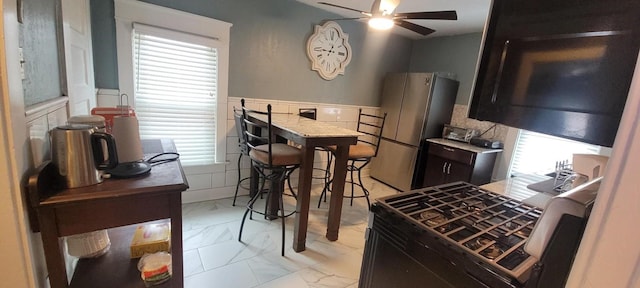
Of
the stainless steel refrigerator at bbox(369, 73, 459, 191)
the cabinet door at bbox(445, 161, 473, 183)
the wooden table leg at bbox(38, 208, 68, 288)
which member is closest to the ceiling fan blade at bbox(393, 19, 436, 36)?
the stainless steel refrigerator at bbox(369, 73, 459, 191)

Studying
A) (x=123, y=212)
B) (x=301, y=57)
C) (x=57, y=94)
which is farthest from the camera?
(x=301, y=57)

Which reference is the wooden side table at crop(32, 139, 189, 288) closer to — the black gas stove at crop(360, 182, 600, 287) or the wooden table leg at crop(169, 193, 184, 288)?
the wooden table leg at crop(169, 193, 184, 288)

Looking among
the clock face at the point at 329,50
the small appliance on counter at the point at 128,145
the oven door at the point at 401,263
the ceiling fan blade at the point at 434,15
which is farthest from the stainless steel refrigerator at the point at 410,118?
the small appliance on counter at the point at 128,145

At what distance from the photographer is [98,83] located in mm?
2180

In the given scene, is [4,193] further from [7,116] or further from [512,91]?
[512,91]

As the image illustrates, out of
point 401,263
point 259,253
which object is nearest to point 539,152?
point 401,263

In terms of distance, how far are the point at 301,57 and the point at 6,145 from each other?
2.82m

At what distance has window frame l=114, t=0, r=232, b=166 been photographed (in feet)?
7.13

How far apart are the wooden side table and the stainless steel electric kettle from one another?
0.04 m

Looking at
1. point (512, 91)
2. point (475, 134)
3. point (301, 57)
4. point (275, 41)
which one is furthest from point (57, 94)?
point (475, 134)

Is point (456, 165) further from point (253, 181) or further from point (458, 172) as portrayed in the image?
point (253, 181)

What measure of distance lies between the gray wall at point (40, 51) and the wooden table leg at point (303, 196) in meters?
1.36

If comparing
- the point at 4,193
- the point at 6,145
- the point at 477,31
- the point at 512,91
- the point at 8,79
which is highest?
the point at 477,31

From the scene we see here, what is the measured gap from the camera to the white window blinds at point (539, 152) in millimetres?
2662
